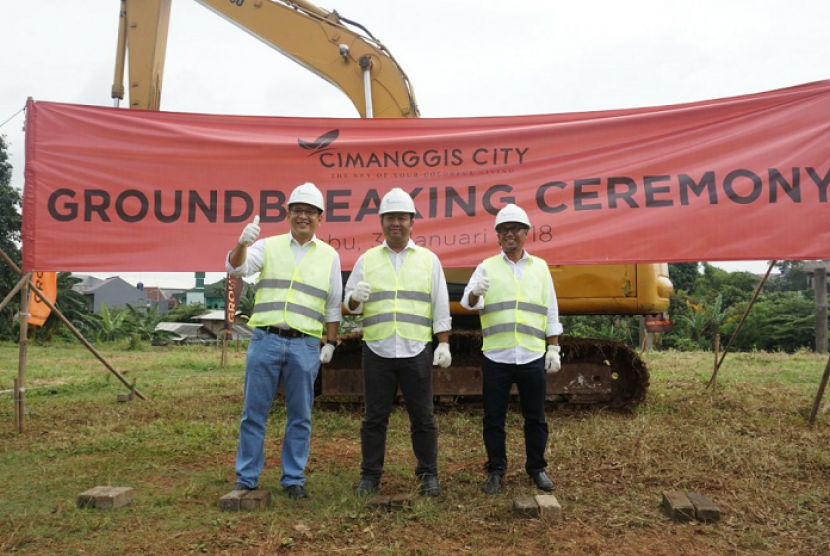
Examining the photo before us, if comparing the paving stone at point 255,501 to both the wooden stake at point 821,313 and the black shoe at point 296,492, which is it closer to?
the black shoe at point 296,492

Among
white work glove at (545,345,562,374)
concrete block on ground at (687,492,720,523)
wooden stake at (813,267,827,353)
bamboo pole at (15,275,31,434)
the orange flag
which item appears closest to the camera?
concrete block on ground at (687,492,720,523)

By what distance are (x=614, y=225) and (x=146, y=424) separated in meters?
5.06

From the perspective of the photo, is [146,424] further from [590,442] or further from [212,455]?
[590,442]

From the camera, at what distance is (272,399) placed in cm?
438

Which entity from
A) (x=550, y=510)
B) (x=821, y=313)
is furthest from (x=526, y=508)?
(x=821, y=313)

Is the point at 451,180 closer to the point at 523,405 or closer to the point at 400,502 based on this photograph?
the point at 523,405

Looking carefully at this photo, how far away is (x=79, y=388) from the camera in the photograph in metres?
9.88

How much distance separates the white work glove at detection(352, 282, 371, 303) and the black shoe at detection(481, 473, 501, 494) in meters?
1.50

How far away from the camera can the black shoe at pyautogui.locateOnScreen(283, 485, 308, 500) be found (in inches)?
171

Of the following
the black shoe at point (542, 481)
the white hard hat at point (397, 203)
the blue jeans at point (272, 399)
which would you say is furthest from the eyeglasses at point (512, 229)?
the black shoe at point (542, 481)

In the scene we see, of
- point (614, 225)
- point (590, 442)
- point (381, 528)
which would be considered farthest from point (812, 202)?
point (381, 528)

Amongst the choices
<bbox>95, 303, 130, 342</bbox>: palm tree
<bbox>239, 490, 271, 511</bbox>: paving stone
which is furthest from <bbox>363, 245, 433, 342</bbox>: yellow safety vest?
<bbox>95, 303, 130, 342</bbox>: palm tree

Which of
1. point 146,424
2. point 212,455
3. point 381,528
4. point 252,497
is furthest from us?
point 146,424

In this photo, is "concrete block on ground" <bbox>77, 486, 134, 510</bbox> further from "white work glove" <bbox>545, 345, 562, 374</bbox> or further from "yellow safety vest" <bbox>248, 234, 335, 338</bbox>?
"white work glove" <bbox>545, 345, 562, 374</bbox>
